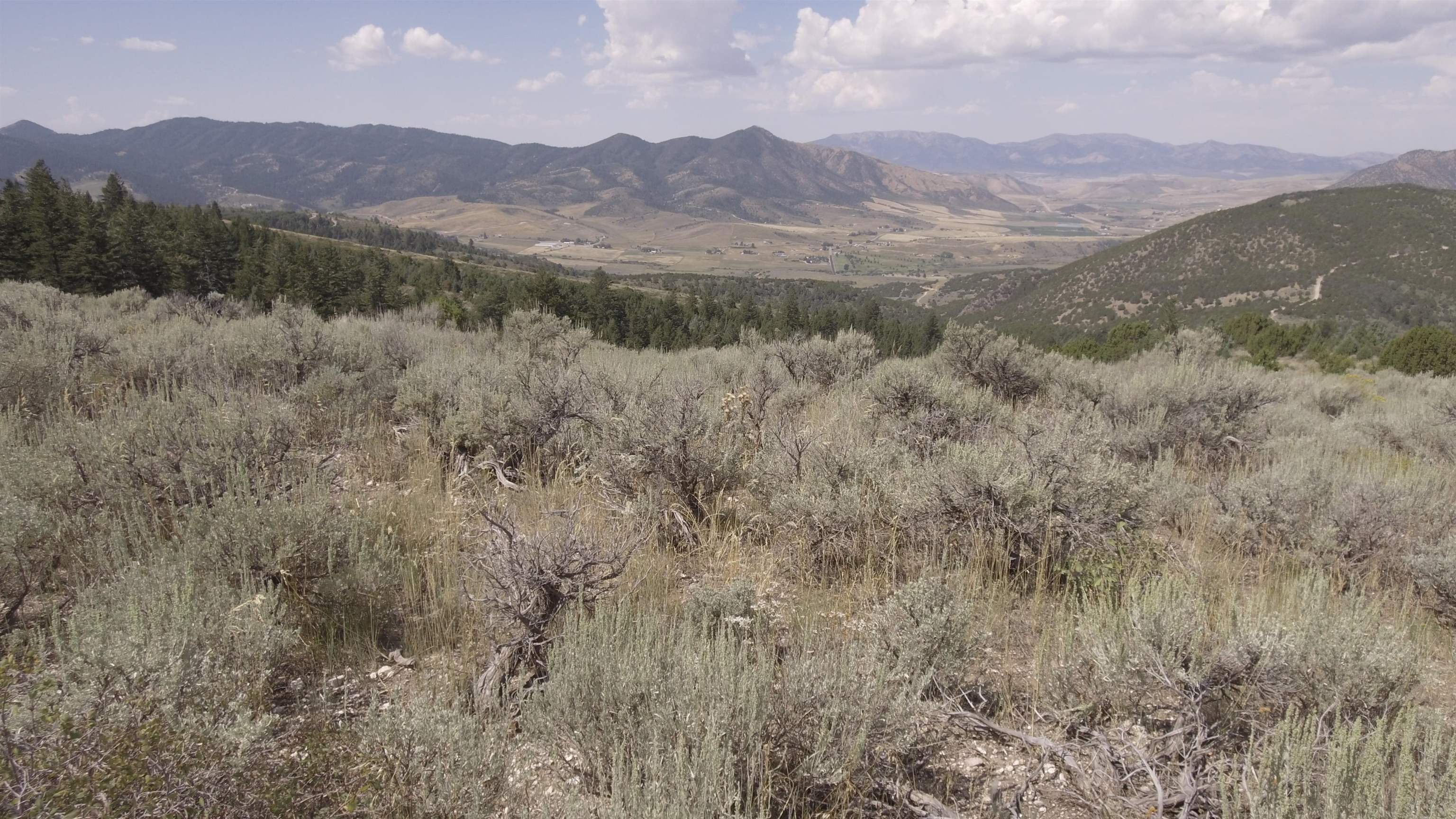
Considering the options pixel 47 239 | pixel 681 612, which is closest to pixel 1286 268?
pixel 681 612

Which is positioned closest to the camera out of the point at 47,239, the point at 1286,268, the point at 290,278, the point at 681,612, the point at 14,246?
the point at 681,612

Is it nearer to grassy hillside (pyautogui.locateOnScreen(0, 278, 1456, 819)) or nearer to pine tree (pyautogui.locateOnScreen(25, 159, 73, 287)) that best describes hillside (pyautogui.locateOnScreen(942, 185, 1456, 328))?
grassy hillside (pyautogui.locateOnScreen(0, 278, 1456, 819))

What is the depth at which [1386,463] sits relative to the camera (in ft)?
20.5

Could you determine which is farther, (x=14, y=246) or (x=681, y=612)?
(x=14, y=246)

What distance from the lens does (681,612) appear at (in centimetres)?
357

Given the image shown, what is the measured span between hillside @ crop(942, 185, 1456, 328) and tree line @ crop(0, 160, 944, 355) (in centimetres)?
6539

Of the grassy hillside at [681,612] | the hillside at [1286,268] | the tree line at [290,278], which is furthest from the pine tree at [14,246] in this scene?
the hillside at [1286,268]

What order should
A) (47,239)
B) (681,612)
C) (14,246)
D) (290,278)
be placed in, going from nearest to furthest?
(681,612) < (47,239) < (14,246) < (290,278)

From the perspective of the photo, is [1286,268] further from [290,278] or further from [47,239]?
[47,239]

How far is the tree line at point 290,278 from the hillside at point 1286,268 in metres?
65.4

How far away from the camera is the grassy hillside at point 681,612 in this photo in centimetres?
214

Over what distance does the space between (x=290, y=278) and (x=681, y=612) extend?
41.9 m

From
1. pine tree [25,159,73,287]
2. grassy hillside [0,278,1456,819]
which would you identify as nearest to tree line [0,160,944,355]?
pine tree [25,159,73,287]

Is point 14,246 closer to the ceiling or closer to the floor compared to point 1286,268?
closer to the ceiling
